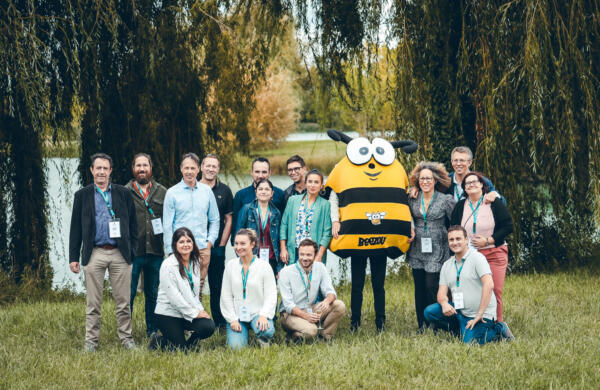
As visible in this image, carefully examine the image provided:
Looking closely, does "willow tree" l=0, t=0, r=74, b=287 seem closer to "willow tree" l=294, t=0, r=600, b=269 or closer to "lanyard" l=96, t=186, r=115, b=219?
"lanyard" l=96, t=186, r=115, b=219

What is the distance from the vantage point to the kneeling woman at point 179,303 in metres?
4.99

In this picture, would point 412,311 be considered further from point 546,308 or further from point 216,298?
point 216,298

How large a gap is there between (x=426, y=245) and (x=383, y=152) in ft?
2.79

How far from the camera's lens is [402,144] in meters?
5.86

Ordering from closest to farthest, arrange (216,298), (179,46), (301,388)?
(301,388) → (216,298) → (179,46)

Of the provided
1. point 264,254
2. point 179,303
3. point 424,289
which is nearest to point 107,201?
point 179,303

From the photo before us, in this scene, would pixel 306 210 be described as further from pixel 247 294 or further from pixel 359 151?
pixel 247 294

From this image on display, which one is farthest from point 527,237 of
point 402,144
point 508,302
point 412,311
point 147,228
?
point 147,228

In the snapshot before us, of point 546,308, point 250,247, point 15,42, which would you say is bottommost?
point 546,308

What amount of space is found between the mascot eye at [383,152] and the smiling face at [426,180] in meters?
0.28

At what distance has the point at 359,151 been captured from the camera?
17.9 ft

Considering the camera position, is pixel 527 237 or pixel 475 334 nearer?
pixel 475 334

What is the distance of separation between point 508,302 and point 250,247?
3091mm

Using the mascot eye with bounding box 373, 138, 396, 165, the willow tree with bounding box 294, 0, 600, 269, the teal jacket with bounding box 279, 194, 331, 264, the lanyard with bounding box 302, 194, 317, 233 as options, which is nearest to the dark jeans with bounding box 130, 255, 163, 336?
the teal jacket with bounding box 279, 194, 331, 264
